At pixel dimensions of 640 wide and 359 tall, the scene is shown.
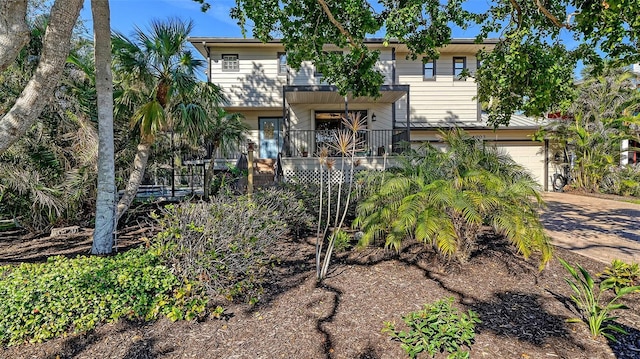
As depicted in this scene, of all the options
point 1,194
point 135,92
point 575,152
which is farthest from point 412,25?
point 575,152

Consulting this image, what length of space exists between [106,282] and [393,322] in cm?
303

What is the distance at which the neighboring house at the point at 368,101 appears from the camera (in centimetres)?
1378

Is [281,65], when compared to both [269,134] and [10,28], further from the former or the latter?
[10,28]

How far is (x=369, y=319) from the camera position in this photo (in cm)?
336

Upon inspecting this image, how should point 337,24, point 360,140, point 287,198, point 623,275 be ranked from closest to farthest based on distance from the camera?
point 623,275
point 337,24
point 287,198
point 360,140

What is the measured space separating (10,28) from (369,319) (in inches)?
184

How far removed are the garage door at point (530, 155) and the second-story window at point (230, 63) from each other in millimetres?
13008

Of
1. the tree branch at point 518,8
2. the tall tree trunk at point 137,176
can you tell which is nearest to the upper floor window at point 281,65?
the tall tree trunk at point 137,176

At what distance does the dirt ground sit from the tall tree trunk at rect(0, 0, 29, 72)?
2.85 metres

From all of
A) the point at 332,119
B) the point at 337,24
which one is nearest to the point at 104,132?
the point at 337,24

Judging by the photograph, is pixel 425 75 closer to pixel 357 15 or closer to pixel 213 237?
pixel 357 15

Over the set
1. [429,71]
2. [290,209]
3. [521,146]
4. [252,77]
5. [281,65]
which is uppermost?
[281,65]

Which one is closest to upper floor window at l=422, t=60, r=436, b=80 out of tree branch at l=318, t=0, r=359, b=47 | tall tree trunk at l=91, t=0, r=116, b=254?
tree branch at l=318, t=0, r=359, b=47

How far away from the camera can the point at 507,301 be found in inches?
146
